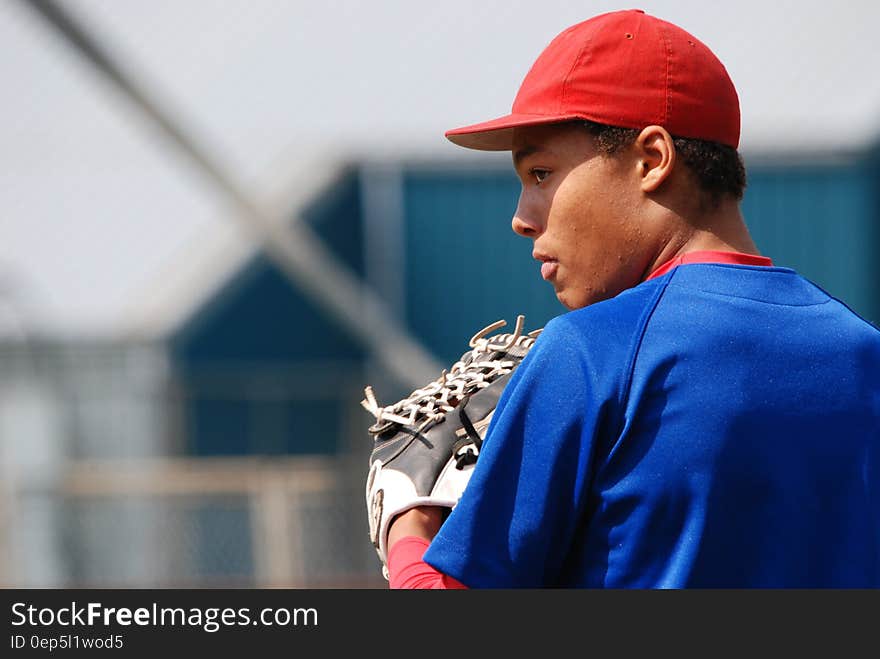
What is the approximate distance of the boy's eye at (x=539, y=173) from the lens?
1632mm

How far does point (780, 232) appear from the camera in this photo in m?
14.6

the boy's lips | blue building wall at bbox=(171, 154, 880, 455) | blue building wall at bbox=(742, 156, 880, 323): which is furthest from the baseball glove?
blue building wall at bbox=(742, 156, 880, 323)

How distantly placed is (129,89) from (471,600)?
20.2 ft

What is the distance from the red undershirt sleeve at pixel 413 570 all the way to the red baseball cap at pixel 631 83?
0.53 metres

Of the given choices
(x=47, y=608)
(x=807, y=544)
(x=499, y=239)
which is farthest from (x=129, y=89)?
(x=499, y=239)

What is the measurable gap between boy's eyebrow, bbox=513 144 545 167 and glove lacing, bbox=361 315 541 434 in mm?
231

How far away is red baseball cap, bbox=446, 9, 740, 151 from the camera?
61.7 inches

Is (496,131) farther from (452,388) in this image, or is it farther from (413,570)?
(413,570)

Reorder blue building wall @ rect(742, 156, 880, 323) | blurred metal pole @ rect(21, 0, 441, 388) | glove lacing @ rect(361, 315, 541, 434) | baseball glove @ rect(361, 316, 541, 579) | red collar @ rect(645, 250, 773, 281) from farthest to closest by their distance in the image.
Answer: blue building wall @ rect(742, 156, 880, 323)
blurred metal pole @ rect(21, 0, 441, 388)
glove lacing @ rect(361, 315, 541, 434)
baseball glove @ rect(361, 316, 541, 579)
red collar @ rect(645, 250, 773, 281)

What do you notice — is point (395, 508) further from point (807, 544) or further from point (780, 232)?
point (780, 232)

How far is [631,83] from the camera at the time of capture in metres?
1.57

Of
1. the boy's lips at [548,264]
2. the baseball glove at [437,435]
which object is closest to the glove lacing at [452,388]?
the baseball glove at [437,435]

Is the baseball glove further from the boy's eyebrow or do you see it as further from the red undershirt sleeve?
the boy's eyebrow

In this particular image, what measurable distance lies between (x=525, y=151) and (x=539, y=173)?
0.11ft
